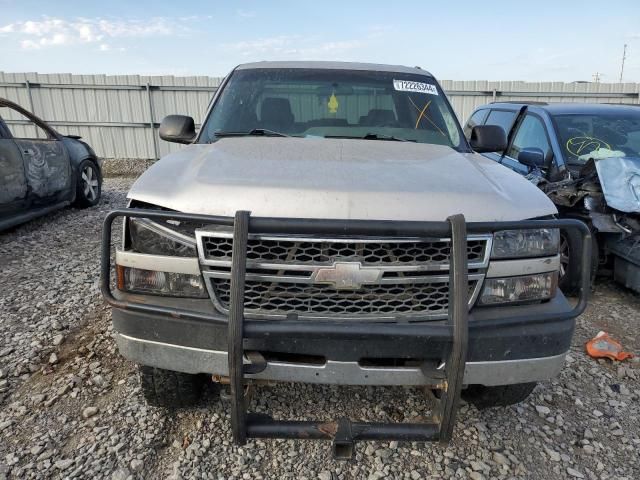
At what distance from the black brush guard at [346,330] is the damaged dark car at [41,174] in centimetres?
492

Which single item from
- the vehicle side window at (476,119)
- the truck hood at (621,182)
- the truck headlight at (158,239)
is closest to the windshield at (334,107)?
the truck headlight at (158,239)

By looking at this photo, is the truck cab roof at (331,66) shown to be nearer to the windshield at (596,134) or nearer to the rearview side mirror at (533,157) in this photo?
the rearview side mirror at (533,157)

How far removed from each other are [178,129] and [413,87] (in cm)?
179

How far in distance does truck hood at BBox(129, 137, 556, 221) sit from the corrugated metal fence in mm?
11553

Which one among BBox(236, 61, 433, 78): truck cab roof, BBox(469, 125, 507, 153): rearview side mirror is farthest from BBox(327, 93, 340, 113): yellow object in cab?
BBox(469, 125, 507, 153): rearview side mirror

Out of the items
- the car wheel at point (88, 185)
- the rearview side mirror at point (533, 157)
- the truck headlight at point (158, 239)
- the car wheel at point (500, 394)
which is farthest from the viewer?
the car wheel at point (88, 185)

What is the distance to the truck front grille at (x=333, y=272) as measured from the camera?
5.93 feet

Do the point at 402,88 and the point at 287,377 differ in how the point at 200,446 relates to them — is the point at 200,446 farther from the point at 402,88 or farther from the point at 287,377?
the point at 402,88

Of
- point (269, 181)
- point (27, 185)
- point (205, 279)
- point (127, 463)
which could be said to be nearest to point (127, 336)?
point (205, 279)

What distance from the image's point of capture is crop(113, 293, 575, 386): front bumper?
1.82m

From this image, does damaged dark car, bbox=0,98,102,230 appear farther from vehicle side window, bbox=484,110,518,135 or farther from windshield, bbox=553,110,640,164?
windshield, bbox=553,110,640,164

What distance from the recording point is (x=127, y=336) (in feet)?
6.52

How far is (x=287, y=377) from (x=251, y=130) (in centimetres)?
186

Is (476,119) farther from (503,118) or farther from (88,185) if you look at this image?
(88,185)
